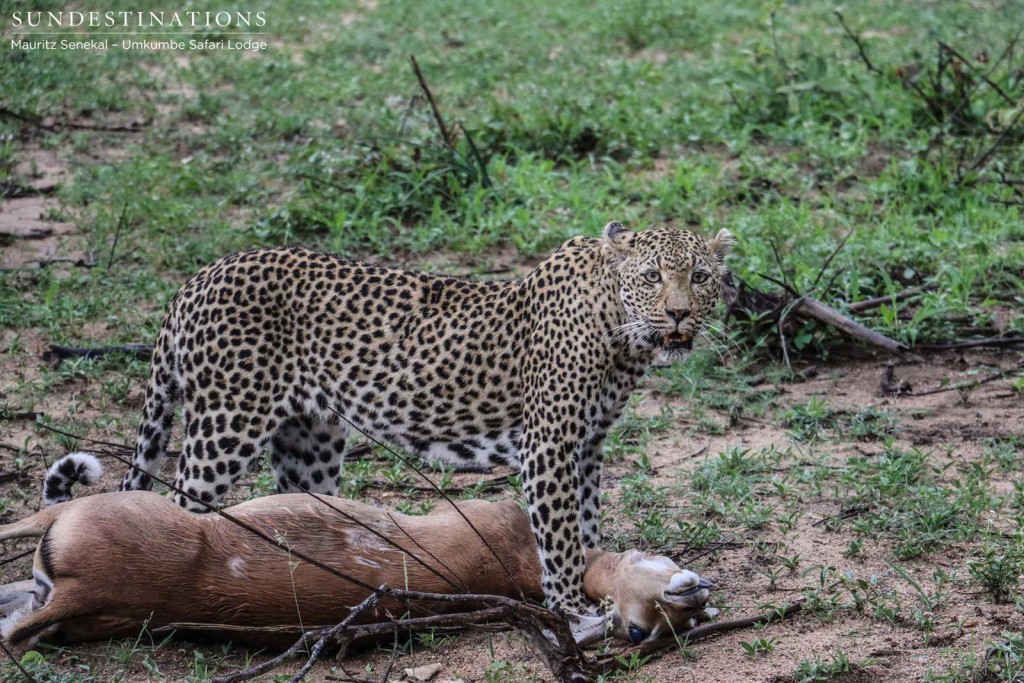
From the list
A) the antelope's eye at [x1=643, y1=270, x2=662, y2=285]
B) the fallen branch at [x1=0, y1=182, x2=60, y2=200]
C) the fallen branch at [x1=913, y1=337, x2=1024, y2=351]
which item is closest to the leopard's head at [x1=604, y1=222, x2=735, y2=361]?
the antelope's eye at [x1=643, y1=270, x2=662, y2=285]

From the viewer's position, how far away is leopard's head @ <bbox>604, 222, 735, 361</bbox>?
19.6 ft

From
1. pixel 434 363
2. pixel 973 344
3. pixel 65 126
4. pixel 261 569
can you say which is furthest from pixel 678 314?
pixel 65 126

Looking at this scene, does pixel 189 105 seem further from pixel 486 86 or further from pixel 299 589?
pixel 299 589

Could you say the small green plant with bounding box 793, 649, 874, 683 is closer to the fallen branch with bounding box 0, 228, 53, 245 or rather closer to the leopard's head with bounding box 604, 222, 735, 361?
the leopard's head with bounding box 604, 222, 735, 361

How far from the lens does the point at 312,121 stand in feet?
40.3

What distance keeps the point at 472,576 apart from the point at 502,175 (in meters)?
5.82

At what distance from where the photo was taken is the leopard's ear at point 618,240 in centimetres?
618

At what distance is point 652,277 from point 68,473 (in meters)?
2.86

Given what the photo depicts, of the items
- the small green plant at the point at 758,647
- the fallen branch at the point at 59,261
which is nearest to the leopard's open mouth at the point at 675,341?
the small green plant at the point at 758,647

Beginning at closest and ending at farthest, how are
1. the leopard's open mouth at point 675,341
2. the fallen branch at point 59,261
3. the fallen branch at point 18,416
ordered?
1. the leopard's open mouth at point 675,341
2. the fallen branch at point 18,416
3. the fallen branch at point 59,261

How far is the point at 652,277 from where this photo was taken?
6016mm

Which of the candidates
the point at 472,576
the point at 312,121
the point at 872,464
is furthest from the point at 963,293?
the point at 312,121

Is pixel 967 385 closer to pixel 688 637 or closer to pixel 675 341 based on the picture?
pixel 675 341

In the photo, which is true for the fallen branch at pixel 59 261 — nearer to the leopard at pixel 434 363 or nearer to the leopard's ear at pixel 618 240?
the leopard at pixel 434 363
